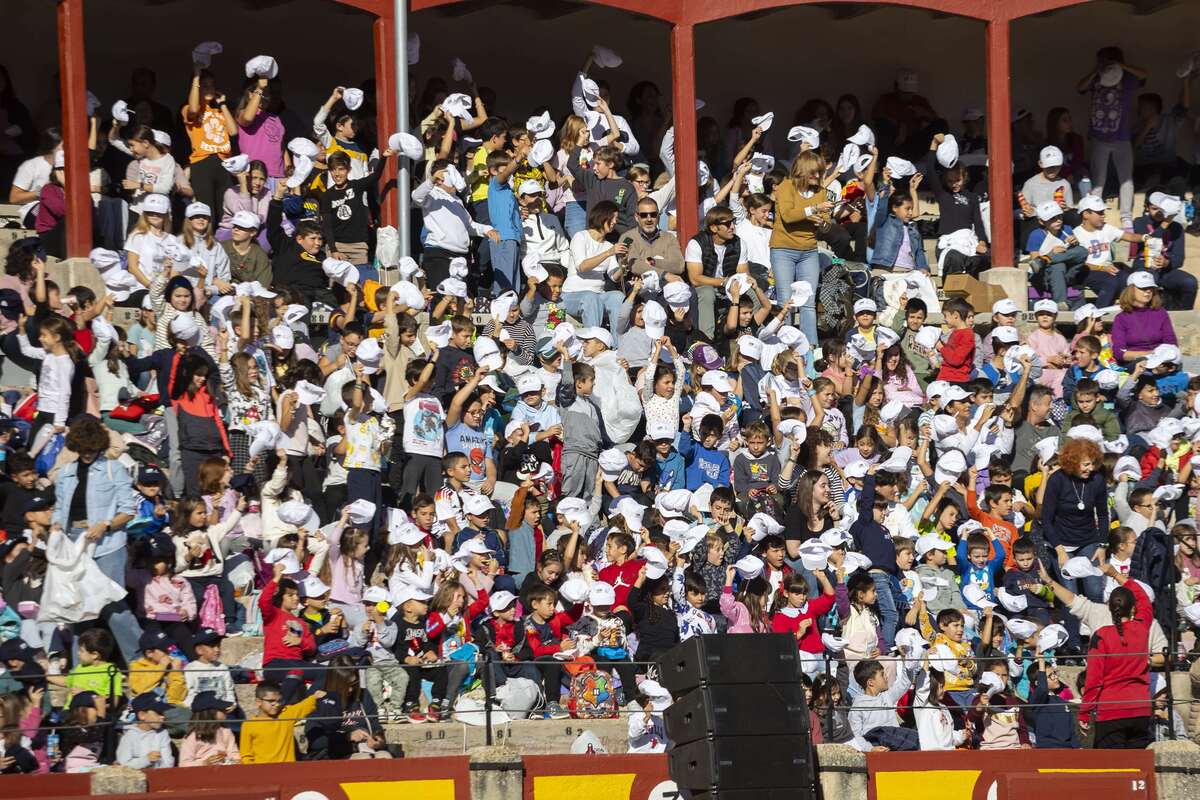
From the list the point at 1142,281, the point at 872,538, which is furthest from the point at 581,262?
the point at 1142,281

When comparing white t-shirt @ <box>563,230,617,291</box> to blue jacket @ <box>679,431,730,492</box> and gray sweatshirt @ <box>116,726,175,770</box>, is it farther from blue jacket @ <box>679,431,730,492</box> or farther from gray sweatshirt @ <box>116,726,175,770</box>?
gray sweatshirt @ <box>116,726,175,770</box>

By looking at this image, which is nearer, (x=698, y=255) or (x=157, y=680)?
(x=157, y=680)

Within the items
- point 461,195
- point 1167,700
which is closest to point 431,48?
point 461,195

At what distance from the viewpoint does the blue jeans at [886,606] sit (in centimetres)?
1641

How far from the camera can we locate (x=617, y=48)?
78.2ft

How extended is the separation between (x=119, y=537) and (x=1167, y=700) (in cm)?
668

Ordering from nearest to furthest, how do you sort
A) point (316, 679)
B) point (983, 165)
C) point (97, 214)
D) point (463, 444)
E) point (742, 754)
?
point (742, 754) → point (316, 679) → point (463, 444) → point (97, 214) → point (983, 165)

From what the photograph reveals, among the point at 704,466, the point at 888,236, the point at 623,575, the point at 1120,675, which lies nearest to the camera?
the point at 1120,675

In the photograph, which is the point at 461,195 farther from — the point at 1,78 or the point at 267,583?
the point at 267,583

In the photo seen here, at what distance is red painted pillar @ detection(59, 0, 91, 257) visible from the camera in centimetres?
1878

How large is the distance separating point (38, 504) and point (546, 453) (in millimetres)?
3876

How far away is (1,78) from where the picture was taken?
20.4 meters

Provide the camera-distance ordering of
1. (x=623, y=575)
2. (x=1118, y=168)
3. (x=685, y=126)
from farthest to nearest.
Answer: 1. (x=1118, y=168)
2. (x=685, y=126)
3. (x=623, y=575)

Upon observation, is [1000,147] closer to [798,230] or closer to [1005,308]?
[1005,308]
